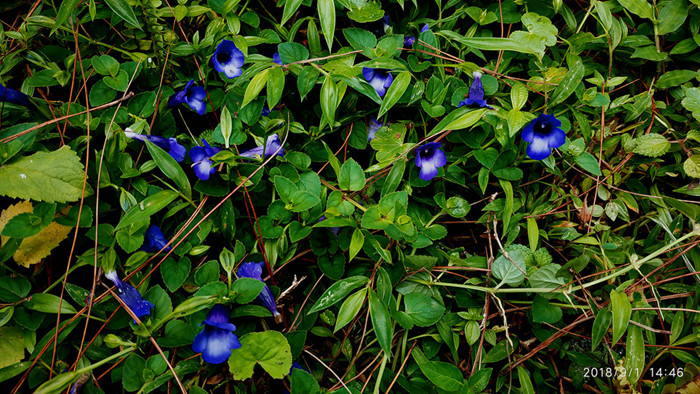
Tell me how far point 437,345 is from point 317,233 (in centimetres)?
58

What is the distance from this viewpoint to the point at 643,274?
158 cm

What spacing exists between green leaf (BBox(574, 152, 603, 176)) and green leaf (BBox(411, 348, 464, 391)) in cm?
88

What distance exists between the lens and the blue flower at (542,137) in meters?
1.45

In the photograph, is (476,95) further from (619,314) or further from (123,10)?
(123,10)

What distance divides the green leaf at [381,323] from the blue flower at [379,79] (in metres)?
0.81

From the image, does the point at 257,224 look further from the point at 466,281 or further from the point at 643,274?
the point at 643,274

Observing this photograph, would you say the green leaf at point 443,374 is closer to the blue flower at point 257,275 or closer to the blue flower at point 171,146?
the blue flower at point 257,275

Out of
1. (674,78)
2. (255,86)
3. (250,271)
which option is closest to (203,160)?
(255,86)

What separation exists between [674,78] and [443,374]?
63.1 inches

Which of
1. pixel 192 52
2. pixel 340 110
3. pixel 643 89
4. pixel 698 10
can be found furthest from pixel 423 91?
pixel 698 10

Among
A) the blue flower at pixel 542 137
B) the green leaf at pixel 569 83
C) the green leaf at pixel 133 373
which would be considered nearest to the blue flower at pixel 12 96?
the green leaf at pixel 133 373

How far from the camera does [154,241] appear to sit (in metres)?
1.41

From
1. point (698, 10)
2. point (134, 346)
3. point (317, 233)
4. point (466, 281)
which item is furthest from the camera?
point (698, 10)

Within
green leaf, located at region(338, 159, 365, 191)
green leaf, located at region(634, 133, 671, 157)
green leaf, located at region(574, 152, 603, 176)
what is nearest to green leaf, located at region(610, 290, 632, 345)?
green leaf, located at region(574, 152, 603, 176)
